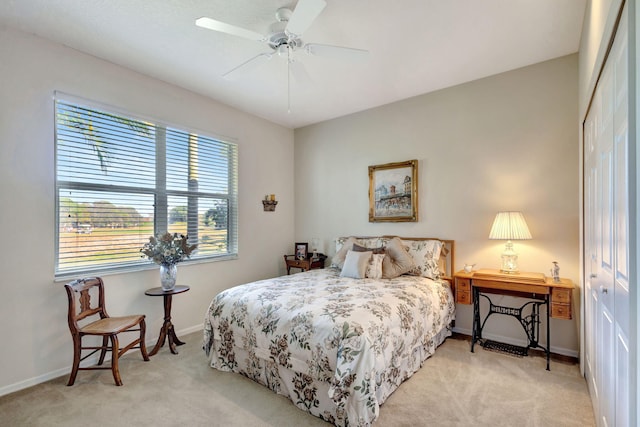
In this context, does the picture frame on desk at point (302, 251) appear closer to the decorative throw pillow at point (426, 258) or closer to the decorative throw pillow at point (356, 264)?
the decorative throw pillow at point (356, 264)

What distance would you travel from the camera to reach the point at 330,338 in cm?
193

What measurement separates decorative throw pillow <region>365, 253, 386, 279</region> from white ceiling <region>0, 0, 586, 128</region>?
Result: 198 cm

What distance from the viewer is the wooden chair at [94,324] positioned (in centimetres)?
240

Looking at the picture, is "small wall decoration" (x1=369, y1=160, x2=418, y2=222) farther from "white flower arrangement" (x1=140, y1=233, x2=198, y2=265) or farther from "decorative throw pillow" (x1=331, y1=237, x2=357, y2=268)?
"white flower arrangement" (x1=140, y1=233, x2=198, y2=265)

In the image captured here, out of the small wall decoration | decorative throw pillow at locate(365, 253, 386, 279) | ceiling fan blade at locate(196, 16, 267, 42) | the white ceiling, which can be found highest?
the white ceiling

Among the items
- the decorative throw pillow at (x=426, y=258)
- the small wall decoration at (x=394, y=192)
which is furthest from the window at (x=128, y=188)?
the decorative throw pillow at (x=426, y=258)

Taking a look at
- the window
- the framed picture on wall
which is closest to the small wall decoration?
the framed picture on wall

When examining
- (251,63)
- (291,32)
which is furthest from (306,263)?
(291,32)

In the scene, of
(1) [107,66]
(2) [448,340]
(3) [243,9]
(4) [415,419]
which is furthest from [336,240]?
(1) [107,66]

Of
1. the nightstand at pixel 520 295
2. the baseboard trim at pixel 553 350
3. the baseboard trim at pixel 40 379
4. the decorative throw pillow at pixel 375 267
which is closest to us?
the baseboard trim at pixel 40 379

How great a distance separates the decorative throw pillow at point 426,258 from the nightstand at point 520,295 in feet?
0.86

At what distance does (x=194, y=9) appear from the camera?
2225 millimetres

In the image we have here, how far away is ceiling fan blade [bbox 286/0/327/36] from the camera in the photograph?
1.74 metres

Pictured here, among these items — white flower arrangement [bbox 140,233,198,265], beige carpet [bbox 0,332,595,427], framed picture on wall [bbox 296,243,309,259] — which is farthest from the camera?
framed picture on wall [bbox 296,243,309,259]
